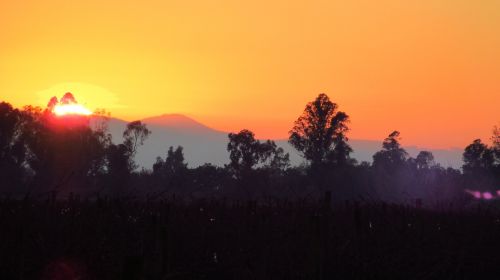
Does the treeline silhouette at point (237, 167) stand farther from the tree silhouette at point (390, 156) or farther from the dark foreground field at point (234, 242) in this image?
the dark foreground field at point (234, 242)

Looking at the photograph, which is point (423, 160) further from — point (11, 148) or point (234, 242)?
point (234, 242)

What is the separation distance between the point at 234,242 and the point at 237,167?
72.6 m

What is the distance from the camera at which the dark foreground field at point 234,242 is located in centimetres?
1134

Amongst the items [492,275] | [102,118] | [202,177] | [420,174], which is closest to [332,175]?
[202,177]

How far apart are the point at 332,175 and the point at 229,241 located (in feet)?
221

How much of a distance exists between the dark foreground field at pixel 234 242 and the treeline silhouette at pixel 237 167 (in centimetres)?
3542

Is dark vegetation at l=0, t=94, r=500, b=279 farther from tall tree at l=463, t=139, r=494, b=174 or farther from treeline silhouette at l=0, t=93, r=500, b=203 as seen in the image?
tall tree at l=463, t=139, r=494, b=174

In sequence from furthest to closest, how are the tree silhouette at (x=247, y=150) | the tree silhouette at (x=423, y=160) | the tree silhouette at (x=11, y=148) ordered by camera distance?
the tree silhouette at (x=423, y=160), the tree silhouette at (x=247, y=150), the tree silhouette at (x=11, y=148)

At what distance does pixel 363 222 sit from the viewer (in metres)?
19.3

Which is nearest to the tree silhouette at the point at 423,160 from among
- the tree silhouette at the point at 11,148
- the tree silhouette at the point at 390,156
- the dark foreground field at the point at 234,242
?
the tree silhouette at the point at 390,156

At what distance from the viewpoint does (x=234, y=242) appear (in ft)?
52.4

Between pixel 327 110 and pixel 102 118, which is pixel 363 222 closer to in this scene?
pixel 102 118

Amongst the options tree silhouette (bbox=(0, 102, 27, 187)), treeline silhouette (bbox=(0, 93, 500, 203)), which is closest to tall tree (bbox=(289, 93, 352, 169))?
treeline silhouette (bbox=(0, 93, 500, 203))

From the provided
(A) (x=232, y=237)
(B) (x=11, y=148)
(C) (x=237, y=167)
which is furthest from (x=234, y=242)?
(C) (x=237, y=167)
